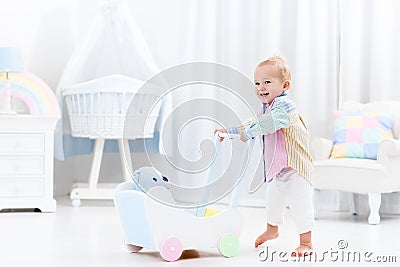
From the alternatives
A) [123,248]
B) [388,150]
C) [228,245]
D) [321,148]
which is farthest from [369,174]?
[123,248]

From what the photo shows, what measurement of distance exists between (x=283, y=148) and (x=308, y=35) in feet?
6.04

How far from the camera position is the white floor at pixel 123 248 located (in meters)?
2.62

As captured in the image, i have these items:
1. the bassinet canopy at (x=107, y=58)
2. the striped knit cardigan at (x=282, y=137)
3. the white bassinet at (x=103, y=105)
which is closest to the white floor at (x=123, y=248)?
the striped knit cardigan at (x=282, y=137)

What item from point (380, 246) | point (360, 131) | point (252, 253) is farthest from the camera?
point (360, 131)

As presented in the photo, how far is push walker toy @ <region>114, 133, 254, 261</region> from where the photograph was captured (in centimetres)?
258

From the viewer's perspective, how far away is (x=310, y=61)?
4453mm

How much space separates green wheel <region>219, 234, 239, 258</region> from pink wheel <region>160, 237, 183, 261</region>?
16 cm

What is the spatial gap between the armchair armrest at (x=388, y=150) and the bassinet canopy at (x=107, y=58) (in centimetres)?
151

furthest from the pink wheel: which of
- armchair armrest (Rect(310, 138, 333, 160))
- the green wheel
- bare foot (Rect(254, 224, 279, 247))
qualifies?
armchair armrest (Rect(310, 138, 333, 160))

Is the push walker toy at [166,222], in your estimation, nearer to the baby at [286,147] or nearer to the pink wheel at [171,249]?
the pink wheel at [171,249]

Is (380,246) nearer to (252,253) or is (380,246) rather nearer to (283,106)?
(252,253)

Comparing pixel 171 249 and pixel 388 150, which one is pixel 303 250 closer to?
pixel 171 249

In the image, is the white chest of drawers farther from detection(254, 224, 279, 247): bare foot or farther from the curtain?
detection(254, 224, 279, 247): bare foot

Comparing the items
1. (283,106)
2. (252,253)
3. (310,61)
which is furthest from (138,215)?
(310,61)
